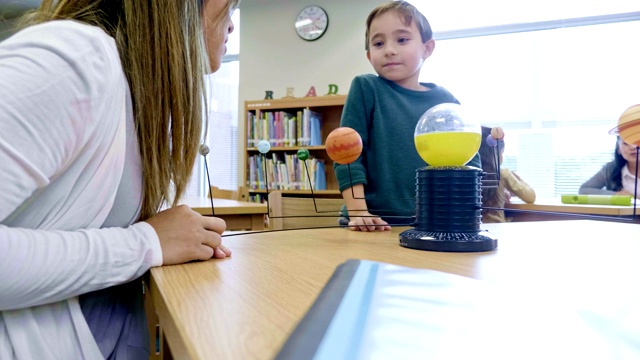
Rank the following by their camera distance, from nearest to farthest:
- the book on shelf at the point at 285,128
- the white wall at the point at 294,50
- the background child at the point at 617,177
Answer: the background child at the point at 617,177, the book on shelf at the point at 285,128, the white wall at the point at 294,50

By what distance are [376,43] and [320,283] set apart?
94 centimetres

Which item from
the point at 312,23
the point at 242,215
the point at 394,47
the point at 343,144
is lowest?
the point at 242,215

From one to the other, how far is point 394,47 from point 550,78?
347 centimetres

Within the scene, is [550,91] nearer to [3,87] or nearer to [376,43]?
[376,43]

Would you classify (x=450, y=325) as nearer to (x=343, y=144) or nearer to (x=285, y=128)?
(x=343, y=144)

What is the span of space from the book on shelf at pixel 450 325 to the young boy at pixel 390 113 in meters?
0.74

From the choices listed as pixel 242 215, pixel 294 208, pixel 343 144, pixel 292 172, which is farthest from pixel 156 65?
pixel 292 172

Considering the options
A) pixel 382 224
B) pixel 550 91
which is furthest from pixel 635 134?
pixel 550 91

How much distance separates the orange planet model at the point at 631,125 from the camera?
2.47ft

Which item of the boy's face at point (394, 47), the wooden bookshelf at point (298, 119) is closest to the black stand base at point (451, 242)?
the boy's face at point (394, 47)

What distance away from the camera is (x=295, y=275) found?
1.59ft

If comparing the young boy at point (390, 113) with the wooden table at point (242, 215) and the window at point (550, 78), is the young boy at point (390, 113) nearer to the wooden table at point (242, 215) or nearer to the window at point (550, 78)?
the wooden table at point (242, 215)

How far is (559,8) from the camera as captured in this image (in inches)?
158

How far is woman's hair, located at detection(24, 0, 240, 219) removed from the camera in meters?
0.61
